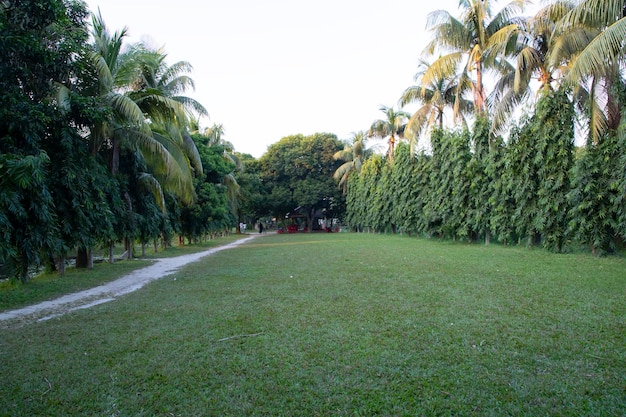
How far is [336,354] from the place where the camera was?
360cm

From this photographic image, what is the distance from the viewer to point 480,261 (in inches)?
401

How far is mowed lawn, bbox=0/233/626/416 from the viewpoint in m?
2.74

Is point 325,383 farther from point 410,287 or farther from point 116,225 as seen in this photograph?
point 116,225

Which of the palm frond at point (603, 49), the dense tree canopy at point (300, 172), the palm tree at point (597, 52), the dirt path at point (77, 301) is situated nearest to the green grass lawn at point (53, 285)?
the dirt path at point (77, 301)

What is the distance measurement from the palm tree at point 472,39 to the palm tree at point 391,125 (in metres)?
12.7

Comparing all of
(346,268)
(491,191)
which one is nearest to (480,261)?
(346,268)

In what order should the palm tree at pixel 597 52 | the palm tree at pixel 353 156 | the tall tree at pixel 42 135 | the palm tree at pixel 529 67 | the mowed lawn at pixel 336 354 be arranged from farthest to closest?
1. the palm tree at pixel 353 156
2. the palm tree at pixel 529 67
3. the palm tree at pixel 597 52
4. the tall tree at pixel 42 135
5. the mowed lawn at pixel 336 354

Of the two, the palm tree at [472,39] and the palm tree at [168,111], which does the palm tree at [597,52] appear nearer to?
the palm tree at [472,39]

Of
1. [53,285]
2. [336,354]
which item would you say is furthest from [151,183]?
[336,354]

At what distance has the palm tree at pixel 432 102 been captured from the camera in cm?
2039

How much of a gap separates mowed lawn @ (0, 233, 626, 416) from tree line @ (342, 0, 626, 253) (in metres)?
4.41

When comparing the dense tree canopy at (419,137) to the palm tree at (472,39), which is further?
the palm tree at (472,39)

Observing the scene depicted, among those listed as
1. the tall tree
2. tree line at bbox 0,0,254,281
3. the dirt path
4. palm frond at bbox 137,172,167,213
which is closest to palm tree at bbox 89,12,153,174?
tree line at bbox 0,0,254,281

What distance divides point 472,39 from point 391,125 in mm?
13808
